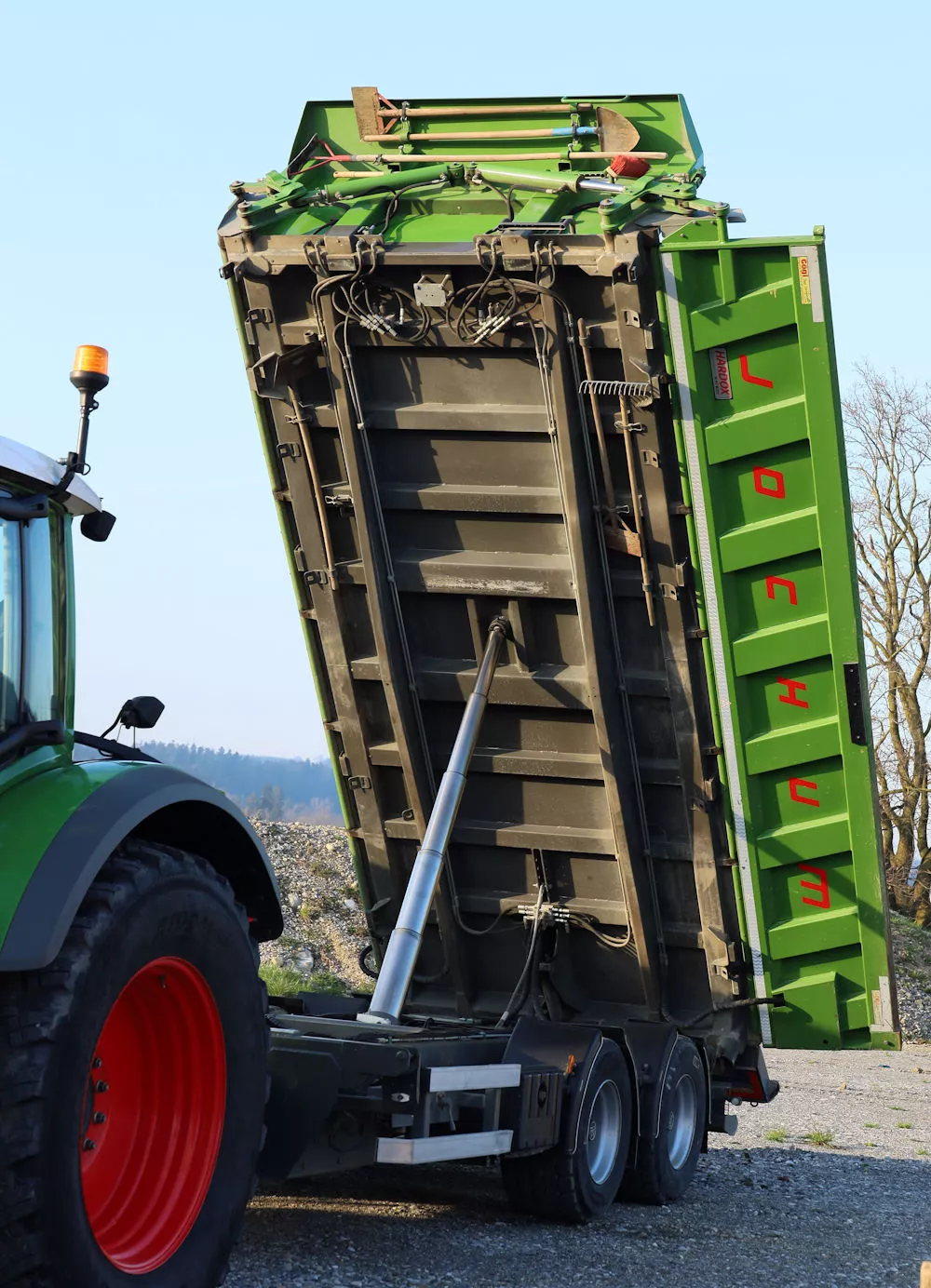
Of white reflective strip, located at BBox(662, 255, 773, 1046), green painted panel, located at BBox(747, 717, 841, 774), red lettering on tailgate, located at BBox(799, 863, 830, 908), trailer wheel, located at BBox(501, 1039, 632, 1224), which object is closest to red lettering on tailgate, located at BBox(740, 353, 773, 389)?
white reflective strip, located at BBox(662, 255, 773, 1046)

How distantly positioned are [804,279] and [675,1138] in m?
3.89

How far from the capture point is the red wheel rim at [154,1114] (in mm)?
3533

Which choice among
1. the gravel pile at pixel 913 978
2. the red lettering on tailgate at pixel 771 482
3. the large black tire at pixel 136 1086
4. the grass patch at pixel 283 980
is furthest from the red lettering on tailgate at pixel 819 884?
the gravel pile at pixel 913 978

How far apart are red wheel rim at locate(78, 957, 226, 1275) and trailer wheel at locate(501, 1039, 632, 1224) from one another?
2290 millimetres

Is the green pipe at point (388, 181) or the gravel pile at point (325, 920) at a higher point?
the green pipe at point (388, 181)

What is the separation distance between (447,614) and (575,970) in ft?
6.14

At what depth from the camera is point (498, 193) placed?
6055 mm

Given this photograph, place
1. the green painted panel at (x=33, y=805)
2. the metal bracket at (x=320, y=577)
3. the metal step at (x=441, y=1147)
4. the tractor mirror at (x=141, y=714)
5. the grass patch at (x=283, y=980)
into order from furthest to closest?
the grass patch at (x=283, y=980) → the metal bracket at (x=320, y=577) → the metal step at (x=441, y=1147) → the tractor mirror at (x=141, y=714) → the green painted panel at (x=33, y=805)

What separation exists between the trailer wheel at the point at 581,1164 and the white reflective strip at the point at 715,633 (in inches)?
32.8

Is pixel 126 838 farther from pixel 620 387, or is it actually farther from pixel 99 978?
pixel 620 387

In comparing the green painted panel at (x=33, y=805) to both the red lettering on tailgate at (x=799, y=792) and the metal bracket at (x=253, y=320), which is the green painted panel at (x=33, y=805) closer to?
the metal bracket at (x=253, y=320)

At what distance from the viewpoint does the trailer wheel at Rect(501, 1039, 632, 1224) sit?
5719 mm

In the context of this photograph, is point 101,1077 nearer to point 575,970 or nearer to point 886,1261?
point 886,1261

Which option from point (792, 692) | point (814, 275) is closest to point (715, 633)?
point (792, 692)
